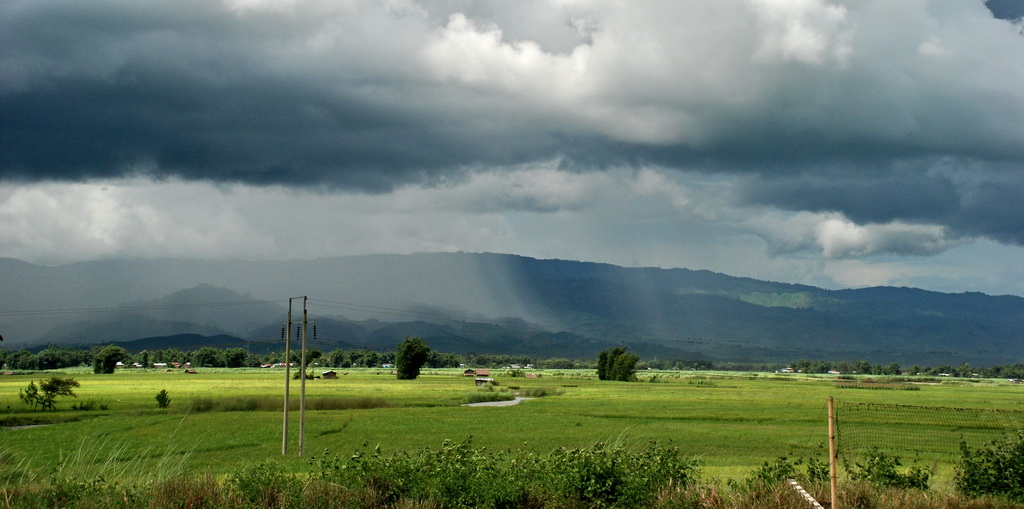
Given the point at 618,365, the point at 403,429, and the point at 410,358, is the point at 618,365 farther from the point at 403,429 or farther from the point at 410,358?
the point at 403,429

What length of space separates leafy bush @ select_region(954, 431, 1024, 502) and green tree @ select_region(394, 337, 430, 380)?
13534 cm

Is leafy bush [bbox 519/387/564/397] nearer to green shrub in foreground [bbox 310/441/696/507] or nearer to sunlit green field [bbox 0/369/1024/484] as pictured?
sunlit green field [bbox 0/369/1024/484]

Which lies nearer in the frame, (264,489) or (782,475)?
(264,489)

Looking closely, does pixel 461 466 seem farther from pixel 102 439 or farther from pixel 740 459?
pixel 102 439

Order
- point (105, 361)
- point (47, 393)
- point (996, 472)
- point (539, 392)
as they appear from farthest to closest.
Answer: point (105, 361), point (539, 392), point (47, 393), point (996, 472)

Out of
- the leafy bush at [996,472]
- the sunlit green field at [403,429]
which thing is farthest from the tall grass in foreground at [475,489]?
the sunlit green field at [403,429]

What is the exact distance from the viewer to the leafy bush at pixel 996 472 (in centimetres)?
2136

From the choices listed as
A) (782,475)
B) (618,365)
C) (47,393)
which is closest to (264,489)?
(782,475)

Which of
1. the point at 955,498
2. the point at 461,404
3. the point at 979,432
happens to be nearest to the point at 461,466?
the point at 955,498

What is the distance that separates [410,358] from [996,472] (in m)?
136

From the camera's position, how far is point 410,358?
152750 millimetres

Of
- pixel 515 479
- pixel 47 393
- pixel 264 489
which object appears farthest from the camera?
pixel 47 393

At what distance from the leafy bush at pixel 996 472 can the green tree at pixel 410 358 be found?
135 meters

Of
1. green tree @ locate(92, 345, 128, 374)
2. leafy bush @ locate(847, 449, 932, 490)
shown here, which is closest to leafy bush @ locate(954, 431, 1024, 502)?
leafy bush @ locate(847, 449, 932, 490)
